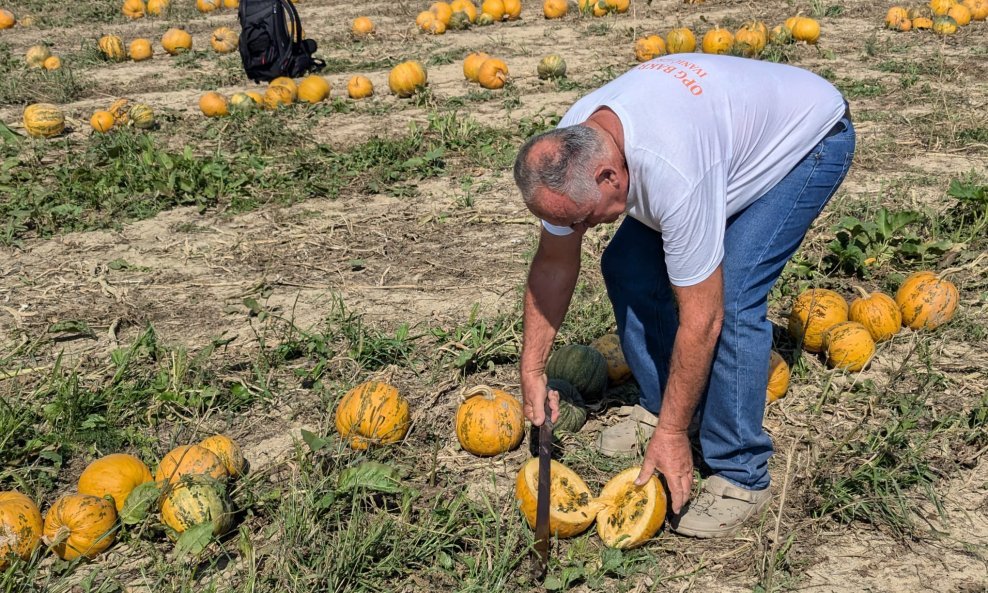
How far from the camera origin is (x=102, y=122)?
8.50 meters

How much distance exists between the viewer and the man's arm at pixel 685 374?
9.51 feet

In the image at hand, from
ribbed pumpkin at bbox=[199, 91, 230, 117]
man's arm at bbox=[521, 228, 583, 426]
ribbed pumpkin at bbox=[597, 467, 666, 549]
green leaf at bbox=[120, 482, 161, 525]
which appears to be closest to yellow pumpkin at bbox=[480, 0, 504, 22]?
ribbed pumpkin at bbox=[199, 91, 230, 117]

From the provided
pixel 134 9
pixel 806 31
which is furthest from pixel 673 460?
pixel 134 9

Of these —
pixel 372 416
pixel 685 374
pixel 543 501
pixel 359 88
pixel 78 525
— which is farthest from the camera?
pixel 359 88

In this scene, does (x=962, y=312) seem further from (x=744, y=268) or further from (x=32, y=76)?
(x=32, y=76)

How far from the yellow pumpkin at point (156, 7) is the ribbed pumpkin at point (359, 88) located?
6.84 m

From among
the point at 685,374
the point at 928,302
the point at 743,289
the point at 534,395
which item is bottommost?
the point at 928,302

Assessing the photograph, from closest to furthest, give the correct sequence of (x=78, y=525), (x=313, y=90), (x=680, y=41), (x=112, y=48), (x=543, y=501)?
(x=543, y=501) → (x=78, y=525) → (x=313, y=90) → (x=680, y=41) → (x=112, y=48)

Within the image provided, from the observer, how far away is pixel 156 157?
7371 mm

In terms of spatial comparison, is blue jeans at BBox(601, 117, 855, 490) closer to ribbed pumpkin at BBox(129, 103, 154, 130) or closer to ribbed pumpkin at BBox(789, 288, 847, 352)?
ribbed pumpkin at BBox(789, 288, 847, 352)

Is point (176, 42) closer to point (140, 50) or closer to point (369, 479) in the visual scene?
point (140, 50)

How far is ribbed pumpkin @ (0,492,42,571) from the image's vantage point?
329 centimetres

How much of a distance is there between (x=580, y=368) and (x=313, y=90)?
20.2 ft

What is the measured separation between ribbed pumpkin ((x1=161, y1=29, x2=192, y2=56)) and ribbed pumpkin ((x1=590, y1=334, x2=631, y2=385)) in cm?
973
